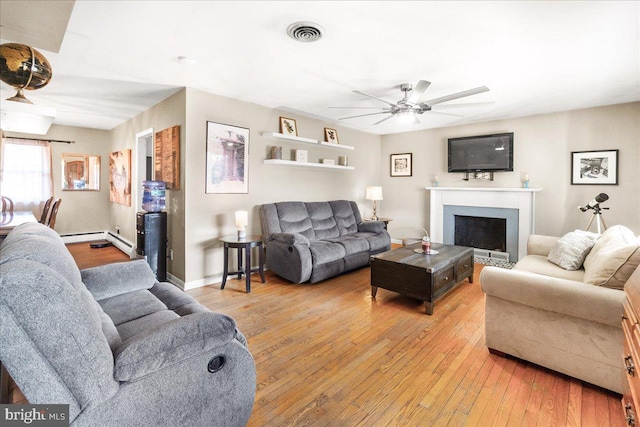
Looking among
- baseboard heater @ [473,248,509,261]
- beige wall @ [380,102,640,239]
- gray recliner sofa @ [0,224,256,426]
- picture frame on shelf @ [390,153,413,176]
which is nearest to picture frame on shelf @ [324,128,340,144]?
picture frame on shelf @ [390,153,413,176]

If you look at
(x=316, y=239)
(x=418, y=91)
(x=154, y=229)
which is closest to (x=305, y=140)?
(x=316, y=239)

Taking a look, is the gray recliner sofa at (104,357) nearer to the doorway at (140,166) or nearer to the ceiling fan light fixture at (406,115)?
the ceiling fan light fixture at (406,115)

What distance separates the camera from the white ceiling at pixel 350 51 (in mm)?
2131

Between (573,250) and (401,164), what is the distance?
3.96 m

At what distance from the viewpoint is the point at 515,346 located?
221cm

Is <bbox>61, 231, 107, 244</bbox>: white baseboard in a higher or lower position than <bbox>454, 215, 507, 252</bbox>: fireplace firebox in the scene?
lower

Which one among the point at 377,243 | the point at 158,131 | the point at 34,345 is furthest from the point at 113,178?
the point at 34,345

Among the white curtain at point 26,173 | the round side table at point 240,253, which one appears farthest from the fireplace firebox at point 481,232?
the white curtain at point 26,173

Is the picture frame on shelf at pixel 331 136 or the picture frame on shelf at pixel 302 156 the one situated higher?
the picture frame on shelf at pixel 331 136

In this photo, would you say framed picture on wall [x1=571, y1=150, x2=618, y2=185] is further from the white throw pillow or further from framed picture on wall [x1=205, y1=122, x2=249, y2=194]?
framed picture on wall [x1=205, y1=122, x2=249, y2=194]

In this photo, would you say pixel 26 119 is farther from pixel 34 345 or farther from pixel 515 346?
pixel 515 346

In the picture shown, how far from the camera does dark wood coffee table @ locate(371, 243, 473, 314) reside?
3.05m

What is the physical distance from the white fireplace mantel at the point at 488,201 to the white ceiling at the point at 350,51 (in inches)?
56.1

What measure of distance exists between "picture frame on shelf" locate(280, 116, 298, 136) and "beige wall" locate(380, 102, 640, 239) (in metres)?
2.77
